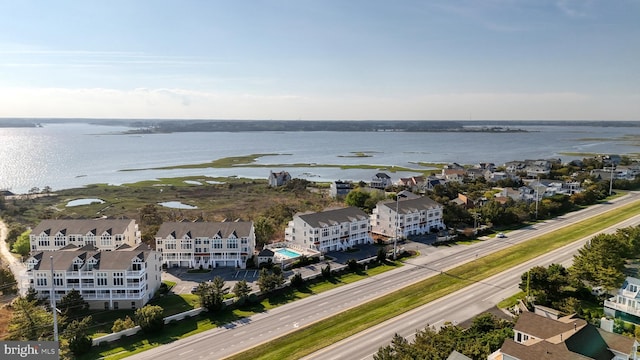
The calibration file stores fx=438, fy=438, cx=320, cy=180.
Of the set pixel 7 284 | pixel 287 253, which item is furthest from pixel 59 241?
pixel 287 253

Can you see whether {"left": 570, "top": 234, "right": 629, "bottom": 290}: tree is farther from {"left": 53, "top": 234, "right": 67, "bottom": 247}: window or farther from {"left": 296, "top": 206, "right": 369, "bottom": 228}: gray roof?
{"left": 53, "top": 234, "right": 67, "bottom": 247}: window

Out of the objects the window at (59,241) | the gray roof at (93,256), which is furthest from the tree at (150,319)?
the window at (59,241)

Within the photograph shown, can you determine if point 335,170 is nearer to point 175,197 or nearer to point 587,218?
point 175,197

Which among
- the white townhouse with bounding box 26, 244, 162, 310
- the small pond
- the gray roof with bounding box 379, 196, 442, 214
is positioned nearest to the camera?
the white townhouse with bounding box 26, 244, 162, 310

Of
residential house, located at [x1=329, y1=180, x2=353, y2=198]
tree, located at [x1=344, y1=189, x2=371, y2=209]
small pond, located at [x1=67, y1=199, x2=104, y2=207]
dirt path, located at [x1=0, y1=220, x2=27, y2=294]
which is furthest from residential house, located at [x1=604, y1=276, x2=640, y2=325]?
small pond, located at [x1=67, y1=199, x2=104, y2=207]

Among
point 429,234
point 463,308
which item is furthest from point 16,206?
point 463,308

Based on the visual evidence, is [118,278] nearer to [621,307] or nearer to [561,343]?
[561,343]

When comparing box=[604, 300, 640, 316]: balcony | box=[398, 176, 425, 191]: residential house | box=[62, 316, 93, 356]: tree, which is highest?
box=[398, 176, 425, 191]: residential house

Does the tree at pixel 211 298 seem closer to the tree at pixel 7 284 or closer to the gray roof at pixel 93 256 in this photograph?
the gray roof at pixel 93 256
